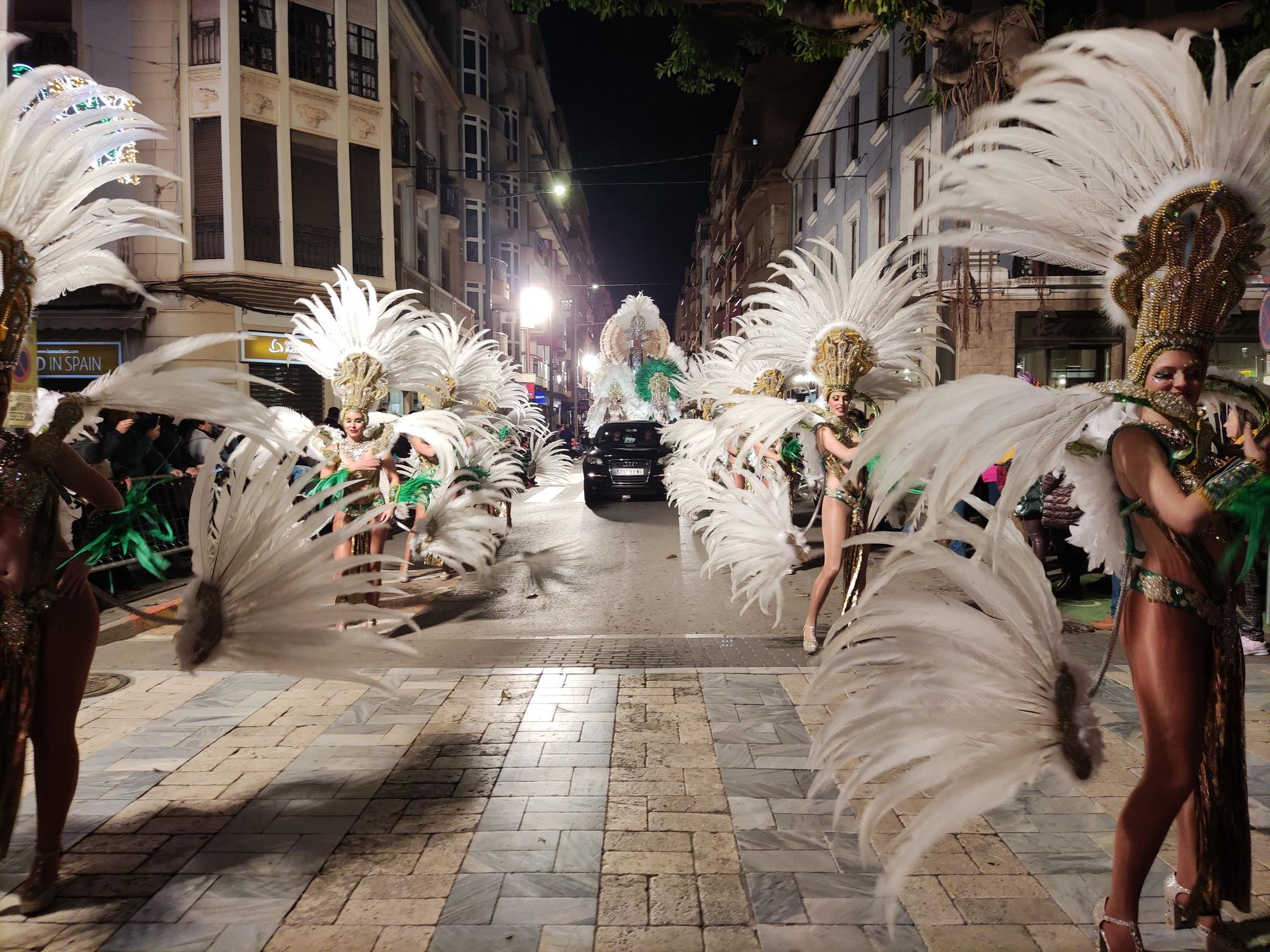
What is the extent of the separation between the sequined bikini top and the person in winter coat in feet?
23.2

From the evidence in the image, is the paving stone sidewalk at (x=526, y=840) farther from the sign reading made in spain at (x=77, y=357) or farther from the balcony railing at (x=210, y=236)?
the balcony railing at (x=210, y=236)

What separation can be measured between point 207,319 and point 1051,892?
2017 cm

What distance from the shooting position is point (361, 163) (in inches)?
872

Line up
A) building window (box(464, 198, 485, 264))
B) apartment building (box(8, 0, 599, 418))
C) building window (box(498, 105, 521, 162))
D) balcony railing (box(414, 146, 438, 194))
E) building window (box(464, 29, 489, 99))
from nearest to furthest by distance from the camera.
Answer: apartment building (box(8, 0, 599, 418)) < balcony railing (box(414, 146, 438, 194)) < building window (box(464, 29, 489, 99)) < building window (box(464, 198, 485, 264)) < building window (box(498, 105, 521, 162))

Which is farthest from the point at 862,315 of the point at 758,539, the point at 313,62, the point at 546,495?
the point at 313,62

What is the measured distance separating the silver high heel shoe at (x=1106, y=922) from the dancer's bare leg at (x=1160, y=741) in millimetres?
13

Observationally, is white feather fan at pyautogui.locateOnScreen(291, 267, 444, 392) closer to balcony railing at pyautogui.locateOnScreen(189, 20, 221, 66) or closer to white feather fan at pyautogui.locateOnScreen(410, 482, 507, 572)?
white feather fan at pyautogui.locateOnScreen(410, 482, 507, 572)

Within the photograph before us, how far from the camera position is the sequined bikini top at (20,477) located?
109 inches

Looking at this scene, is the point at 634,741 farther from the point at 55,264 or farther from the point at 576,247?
the point at 576,247

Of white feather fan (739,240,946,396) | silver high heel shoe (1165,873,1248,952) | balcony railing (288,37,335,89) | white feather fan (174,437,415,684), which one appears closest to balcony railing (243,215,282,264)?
balcony railing (288,37,335,89)

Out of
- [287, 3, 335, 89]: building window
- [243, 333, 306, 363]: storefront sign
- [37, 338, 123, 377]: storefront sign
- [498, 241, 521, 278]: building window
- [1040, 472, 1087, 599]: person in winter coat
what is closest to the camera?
[1040, 472, 1087, 599]: person in winter coat

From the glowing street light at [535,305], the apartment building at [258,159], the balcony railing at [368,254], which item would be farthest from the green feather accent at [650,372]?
the balcony railing at [368,254]

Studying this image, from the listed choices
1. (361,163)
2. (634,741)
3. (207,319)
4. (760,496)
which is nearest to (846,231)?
(361,163)

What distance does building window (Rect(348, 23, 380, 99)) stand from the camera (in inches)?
867
